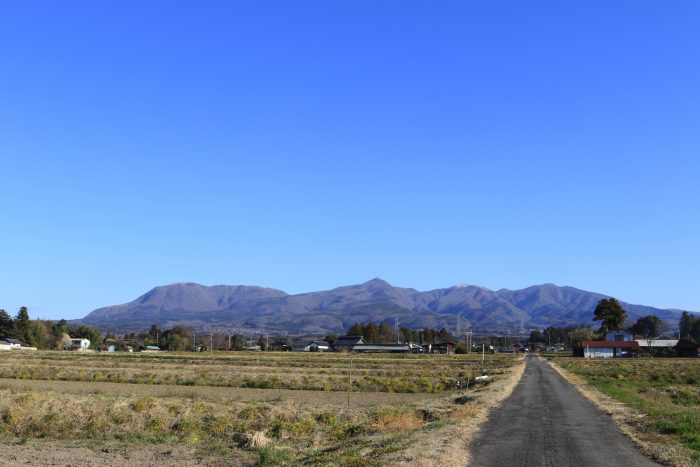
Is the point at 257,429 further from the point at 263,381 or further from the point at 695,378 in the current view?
the point at 695,378

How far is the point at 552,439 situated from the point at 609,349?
132129 millimetres

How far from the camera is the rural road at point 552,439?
1625 centimetres

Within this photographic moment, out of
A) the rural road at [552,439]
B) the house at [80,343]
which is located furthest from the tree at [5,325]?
the rural road at [552,439]

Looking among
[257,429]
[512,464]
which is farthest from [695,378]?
[512,464]

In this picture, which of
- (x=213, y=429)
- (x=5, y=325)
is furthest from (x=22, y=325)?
(x=213, y=429)

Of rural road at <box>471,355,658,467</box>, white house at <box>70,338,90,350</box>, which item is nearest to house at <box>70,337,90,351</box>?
white house at <box>70,338,90,350</box>

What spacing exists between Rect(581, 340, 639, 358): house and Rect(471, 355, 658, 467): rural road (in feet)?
381

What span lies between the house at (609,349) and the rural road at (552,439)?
116 metres

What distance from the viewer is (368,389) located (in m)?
50.2

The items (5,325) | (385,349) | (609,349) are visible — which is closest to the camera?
(609,349)

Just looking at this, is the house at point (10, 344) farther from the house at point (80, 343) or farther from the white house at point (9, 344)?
the house at point (80, 343)

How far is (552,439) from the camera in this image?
19.7m

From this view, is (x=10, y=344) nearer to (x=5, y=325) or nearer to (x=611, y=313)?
(x=5, y=325)

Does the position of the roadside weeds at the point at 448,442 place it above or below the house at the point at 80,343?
above
